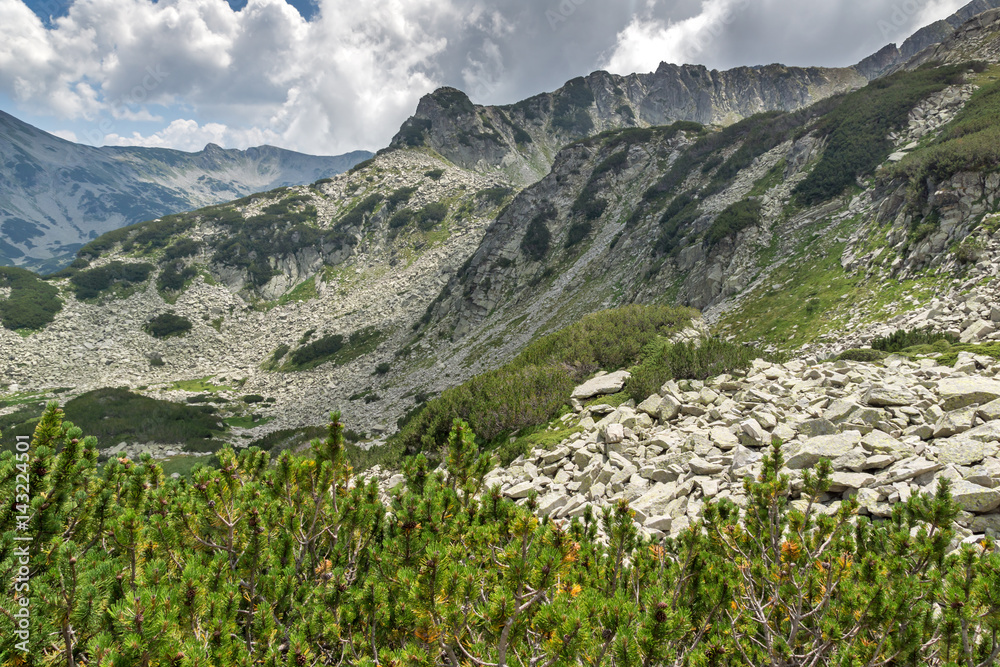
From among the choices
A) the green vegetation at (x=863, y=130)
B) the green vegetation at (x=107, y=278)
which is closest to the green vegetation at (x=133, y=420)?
the green vegetation at (x=107, y=278)

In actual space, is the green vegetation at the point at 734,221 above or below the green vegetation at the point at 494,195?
below

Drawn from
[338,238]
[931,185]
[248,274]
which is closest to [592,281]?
[931,185]

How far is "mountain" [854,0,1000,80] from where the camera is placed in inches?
4053

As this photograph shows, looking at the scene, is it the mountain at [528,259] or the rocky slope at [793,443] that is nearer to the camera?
the rocky slope at [793,443]

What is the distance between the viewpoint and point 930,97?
30.4m

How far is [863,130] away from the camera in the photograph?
31641 mm

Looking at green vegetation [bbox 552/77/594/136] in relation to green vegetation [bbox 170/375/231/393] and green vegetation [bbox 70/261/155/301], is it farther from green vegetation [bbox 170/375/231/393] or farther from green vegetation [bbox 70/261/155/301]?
green vegetation [bbox 170/375/231/393]

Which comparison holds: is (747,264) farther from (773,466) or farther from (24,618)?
(24,618)

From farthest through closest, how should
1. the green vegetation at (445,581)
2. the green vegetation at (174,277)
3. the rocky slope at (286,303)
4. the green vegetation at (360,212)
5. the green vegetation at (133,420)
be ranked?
the green vegetation at (360,212)
the green vegetation at (174,277)
the rocky slope at (286,303)
the green vegetation at (133,420)
the green vegetation at (445,581)

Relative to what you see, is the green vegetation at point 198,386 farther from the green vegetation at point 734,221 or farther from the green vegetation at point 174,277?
the green vegetation at point 734,221

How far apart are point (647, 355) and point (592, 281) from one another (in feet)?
88.8

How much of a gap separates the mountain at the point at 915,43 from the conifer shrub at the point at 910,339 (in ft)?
444

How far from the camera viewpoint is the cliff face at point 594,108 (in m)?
104

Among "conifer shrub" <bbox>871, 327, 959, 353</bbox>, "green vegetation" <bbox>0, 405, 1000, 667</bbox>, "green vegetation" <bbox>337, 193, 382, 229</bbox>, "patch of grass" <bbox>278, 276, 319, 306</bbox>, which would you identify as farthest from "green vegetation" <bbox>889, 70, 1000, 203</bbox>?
"green vegetation" <bbox>337, 193, 382, 229</bbox>
